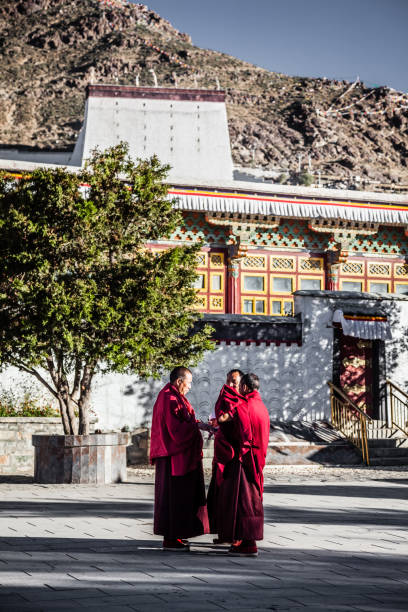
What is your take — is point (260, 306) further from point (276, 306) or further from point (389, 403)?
point (389, 403)

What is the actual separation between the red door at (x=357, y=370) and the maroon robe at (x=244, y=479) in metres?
10.1

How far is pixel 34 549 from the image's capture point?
20.5 feet

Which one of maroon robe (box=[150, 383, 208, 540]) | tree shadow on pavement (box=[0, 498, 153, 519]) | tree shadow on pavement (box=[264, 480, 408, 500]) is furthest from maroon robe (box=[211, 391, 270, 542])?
tree shadow on pavement (box=[264, 480, 408, 500])

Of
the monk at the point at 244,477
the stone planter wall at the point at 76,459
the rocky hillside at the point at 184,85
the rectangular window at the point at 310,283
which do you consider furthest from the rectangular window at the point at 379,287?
the rocky hillside at the point at 184,85

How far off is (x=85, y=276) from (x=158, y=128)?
714 inches

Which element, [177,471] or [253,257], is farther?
[253,257]

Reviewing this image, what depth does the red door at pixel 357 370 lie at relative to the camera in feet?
55.1

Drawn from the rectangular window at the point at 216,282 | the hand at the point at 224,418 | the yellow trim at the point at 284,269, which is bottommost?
the hand at the point at 224,418

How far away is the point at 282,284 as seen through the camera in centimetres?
2203

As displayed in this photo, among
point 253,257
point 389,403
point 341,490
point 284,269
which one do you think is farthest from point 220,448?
point 284,269

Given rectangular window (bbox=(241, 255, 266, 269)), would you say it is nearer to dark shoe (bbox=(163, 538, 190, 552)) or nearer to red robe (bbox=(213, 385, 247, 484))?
red robe (bbox=(213, 385, 247, 484))

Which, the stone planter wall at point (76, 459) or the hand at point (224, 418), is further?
the stone planter wall at point (76, 459)

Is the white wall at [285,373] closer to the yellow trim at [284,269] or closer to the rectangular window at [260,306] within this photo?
the rectangular window at [260,306]

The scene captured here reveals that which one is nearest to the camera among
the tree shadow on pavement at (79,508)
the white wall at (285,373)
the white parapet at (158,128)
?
the tree shadow on pavement at (79,508)
